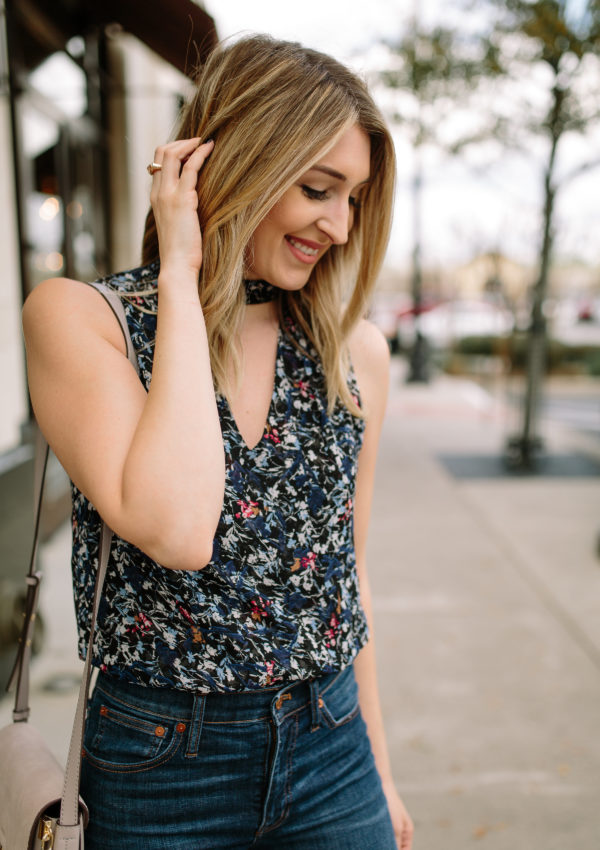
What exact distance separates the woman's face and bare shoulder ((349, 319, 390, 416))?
229 mm

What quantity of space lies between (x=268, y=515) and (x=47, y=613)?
3549mm

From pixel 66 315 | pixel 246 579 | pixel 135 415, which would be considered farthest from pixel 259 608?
pixel 66 315

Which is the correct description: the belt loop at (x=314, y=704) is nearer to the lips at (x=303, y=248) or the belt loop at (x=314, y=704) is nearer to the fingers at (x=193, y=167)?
the lips at (x=303, y=248)

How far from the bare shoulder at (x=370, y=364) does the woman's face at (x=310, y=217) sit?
229 mm

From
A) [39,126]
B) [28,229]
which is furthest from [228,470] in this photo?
[39,126]

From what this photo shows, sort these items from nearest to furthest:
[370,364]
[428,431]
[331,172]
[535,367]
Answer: [331,172], [370,364], [535,367], [428,431]

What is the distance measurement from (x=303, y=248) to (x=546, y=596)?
396cm

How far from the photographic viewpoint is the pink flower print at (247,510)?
1.36m

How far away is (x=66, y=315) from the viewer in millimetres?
1271

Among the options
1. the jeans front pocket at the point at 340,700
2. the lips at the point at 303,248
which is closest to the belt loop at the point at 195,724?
the jeans front pocket at the point at 340,700

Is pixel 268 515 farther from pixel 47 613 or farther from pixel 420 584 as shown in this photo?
pixel 420 584

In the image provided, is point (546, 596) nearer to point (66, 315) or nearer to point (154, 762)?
point (154, 762)

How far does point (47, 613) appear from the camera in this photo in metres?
4.54

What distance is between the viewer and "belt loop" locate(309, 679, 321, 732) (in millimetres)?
1405
